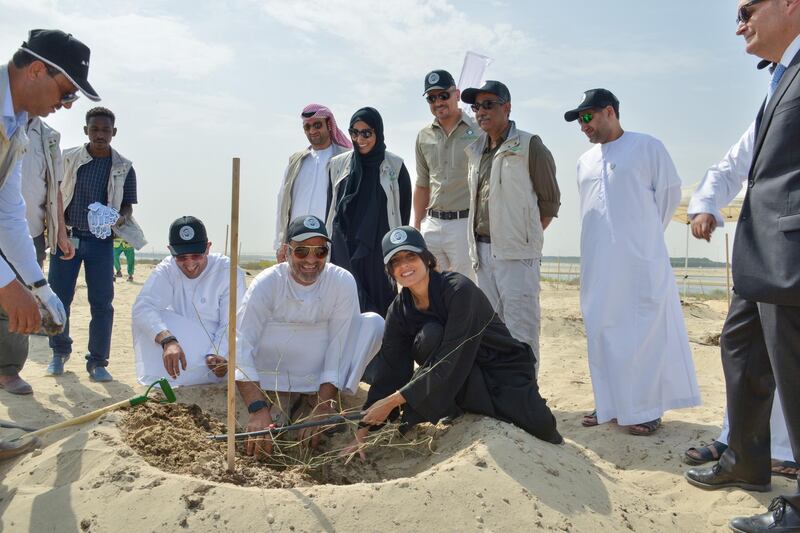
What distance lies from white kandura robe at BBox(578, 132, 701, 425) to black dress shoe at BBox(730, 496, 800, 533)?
1.24 m

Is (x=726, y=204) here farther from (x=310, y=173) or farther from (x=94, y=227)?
(x=94, y=227)

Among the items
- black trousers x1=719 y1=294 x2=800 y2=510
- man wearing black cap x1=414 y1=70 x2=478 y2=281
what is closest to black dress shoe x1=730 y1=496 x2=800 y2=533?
black trousers x1=719 y1=294 x2=800 y2=510

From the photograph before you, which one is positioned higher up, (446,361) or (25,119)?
(25,119)

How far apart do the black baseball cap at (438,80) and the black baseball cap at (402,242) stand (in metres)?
1.69

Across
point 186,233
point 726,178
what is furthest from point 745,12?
point 186,233

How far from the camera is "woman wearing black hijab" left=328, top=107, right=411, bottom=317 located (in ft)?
15.3

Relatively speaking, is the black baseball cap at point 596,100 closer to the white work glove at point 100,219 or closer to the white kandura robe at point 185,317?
the white kandura robe at point 185,317

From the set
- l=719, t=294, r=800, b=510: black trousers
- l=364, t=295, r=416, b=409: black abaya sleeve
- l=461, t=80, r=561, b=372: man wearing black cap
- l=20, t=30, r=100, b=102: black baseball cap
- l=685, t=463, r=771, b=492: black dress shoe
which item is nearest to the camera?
l=20, t=30, r=100, b=102: black baseball cap

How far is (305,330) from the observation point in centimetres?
391

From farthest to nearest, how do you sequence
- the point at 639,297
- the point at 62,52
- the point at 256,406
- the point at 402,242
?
the point at 639,297, the point at 256,406, the point at 402,242, the point at 62,52

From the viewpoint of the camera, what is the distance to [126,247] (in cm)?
1584

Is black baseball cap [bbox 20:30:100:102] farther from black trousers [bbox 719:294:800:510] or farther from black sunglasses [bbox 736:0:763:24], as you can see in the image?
black trousers [bbox 719:294:800:510]

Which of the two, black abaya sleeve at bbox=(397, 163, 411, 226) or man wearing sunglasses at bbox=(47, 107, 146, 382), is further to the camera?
black abaya sleeve at bbox=(397, 163, 411, 226)

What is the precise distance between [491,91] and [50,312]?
278cm
